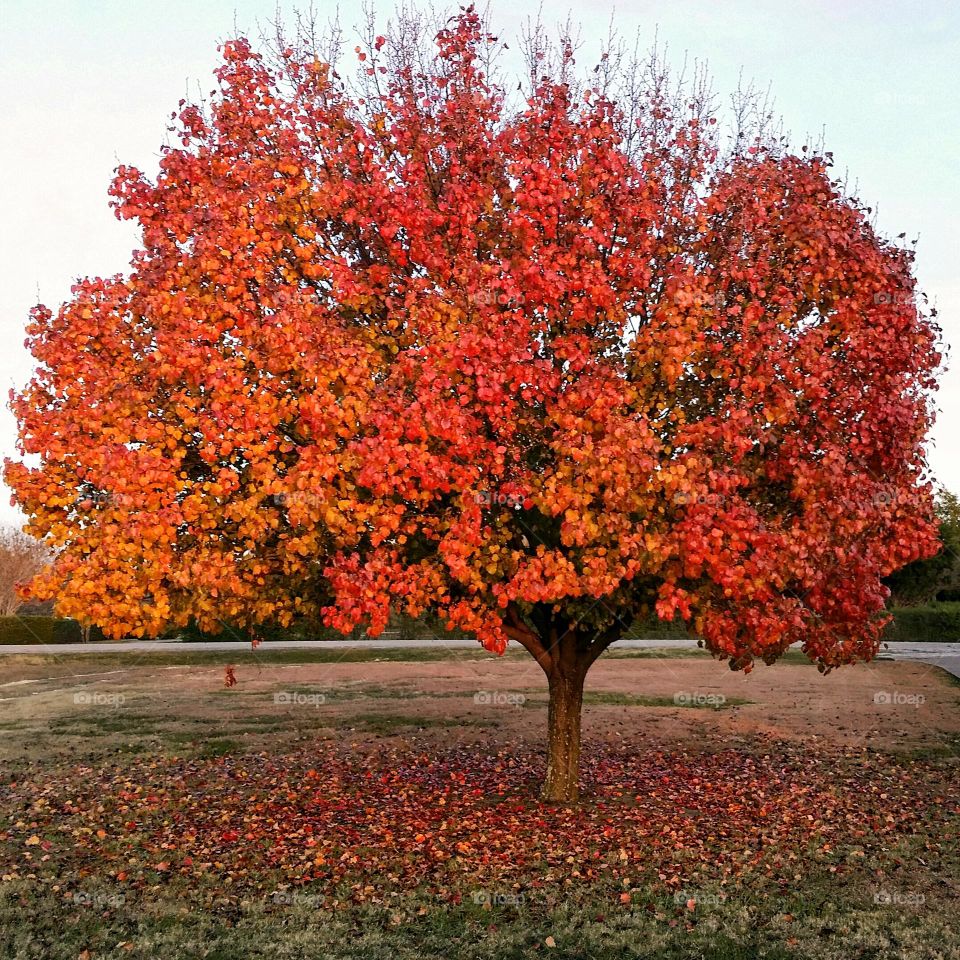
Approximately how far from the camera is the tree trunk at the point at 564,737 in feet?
44.7

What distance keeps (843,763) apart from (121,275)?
1504 centimetres

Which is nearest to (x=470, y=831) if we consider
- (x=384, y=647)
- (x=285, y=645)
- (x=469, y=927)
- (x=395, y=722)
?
(x=469, y=927)

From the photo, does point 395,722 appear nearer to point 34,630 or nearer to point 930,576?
point 34,630

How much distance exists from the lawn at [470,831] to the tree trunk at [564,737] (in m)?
0.47

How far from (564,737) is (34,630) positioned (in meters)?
39.5

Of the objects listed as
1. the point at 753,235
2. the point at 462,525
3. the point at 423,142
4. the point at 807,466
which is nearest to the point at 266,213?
the point at 423,142

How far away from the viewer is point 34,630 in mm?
45125

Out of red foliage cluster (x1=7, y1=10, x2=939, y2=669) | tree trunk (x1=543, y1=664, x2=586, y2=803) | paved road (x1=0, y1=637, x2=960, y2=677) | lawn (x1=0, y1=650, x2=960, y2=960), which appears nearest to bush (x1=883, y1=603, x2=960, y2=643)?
paved road (x1=0, y1=637, x2=960, y2=677)

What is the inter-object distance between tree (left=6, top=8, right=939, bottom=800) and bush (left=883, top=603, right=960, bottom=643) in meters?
40.6

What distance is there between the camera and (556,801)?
13.5m

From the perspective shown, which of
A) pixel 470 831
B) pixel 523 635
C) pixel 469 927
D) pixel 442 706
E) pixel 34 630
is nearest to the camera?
pixel 469 927

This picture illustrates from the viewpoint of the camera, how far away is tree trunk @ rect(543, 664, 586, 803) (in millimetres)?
13625

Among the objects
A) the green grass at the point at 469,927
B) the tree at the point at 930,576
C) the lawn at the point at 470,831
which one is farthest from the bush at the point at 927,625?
the green grass at the point at 469,927

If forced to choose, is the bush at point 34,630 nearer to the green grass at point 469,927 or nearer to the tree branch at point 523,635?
the tree branch at point 523,635
